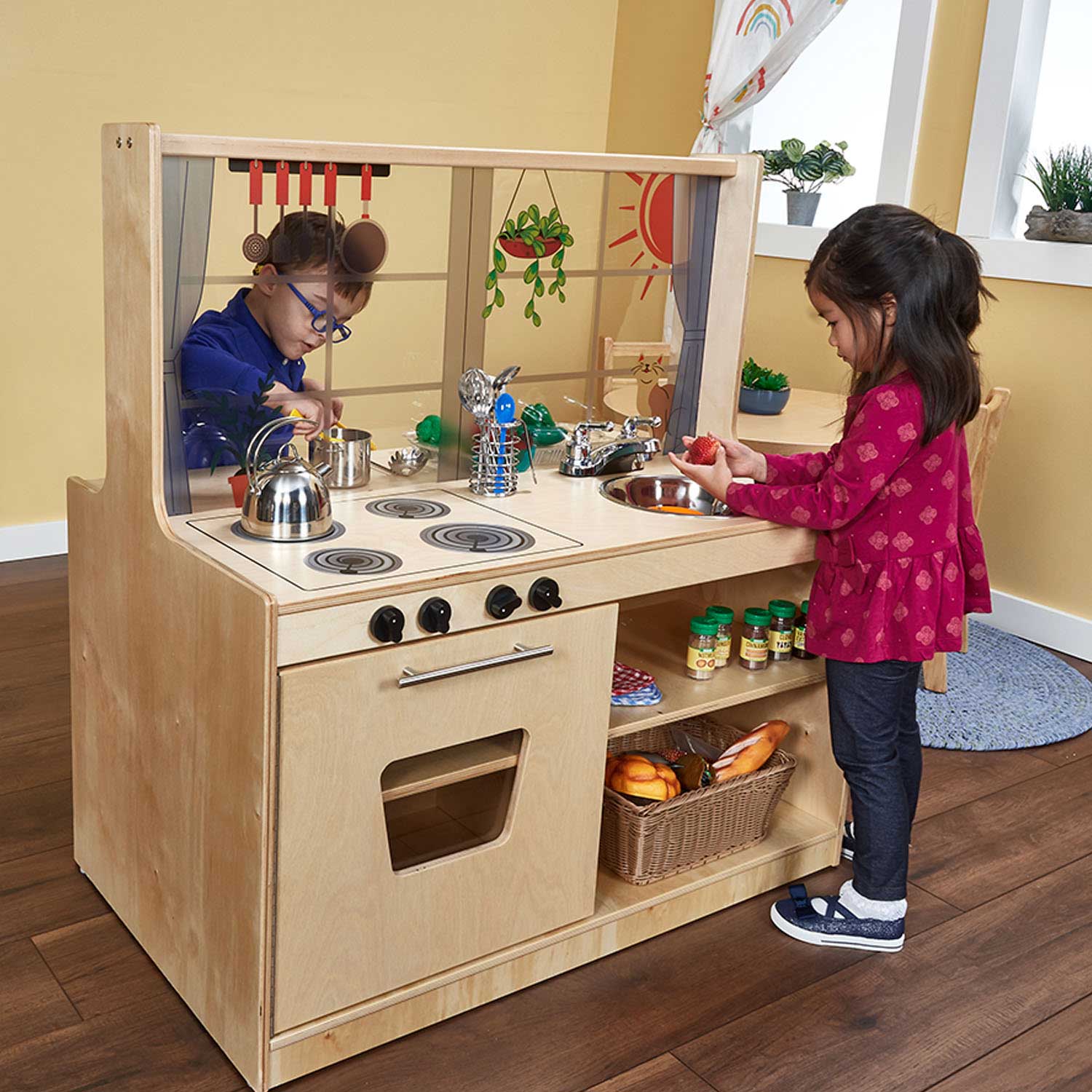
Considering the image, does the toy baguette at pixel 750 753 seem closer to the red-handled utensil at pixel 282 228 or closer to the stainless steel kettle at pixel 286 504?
the stainless steel kettle at pixel 286 504

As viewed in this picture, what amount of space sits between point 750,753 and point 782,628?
0.77ft

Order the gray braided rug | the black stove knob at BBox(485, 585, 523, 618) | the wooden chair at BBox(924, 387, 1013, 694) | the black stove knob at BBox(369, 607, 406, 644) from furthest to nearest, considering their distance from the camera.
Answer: the gray braided rug
the wooden chair at BBox(924, 387, 1013, 694)
the black stove knob at BBox(485, 585, 523, 618)
the black stove knob at BBox(369, 607, 406, 644)

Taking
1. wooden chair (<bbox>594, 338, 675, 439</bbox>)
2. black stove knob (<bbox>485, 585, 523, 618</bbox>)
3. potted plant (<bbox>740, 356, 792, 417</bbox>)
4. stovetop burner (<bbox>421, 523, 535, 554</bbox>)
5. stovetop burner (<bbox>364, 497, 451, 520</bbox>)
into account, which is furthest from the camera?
potted plant (<bbox>740, 356, 792, 417</bbox>)

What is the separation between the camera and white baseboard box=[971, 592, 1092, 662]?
3.57 meters

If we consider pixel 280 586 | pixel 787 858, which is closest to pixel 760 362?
pixel 787 858

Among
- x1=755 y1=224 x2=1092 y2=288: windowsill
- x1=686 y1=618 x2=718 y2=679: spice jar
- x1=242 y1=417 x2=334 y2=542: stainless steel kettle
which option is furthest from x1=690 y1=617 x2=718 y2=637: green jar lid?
x1=755 y1=224 x2=1092 y2=288: windowsill

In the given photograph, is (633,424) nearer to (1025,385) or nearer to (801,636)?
(801,636)

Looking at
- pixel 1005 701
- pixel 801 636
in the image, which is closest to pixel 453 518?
pixel 801 636

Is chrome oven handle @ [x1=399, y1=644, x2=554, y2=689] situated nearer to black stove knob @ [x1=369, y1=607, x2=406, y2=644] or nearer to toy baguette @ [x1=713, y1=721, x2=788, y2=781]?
black stove knob @ [x1=369, y1=607, x2=406, y2=644]

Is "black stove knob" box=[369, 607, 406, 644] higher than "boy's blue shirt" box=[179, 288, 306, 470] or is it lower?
lower

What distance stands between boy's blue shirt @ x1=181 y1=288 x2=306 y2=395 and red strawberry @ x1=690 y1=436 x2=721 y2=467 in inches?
26.8

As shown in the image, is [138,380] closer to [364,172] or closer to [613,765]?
[364,172]

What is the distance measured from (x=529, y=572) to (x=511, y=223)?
2.11 feet

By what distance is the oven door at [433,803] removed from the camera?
1.59 m
